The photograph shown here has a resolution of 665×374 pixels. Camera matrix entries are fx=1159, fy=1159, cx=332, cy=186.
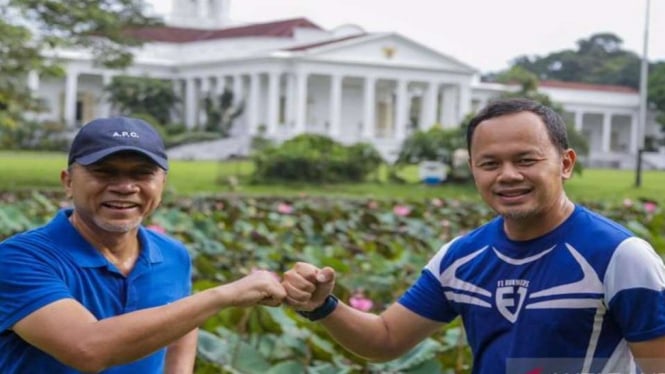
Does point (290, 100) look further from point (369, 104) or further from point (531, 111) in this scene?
point (531, 111)

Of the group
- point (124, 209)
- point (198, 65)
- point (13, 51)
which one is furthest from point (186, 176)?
point (198, 65)

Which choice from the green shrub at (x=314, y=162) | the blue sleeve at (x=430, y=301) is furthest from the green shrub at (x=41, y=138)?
the blue sleeve at (x=430, y=301)

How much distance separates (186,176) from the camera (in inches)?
959

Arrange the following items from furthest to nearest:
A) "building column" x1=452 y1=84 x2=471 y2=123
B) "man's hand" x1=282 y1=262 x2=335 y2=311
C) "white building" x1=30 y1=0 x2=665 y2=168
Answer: "building column" x1=452 y1=84 x2=471 y2=123, "white building" x1=30 y1=0 x2=665 y2=168, "man's hand" x1=282 y1=262 x2=335 y2=311

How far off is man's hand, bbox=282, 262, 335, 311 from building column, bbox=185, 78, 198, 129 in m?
51.3

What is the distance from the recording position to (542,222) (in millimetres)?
2180

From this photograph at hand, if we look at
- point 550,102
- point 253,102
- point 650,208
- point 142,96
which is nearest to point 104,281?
point 650,208

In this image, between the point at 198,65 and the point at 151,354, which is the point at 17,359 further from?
the point at 198,65

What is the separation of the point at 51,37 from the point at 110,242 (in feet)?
56.1

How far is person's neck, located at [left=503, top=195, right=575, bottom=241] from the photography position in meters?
2.18

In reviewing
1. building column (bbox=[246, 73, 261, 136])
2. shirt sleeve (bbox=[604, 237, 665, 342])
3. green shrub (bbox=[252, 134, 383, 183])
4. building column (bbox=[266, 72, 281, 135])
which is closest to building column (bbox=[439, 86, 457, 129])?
building column (bbox=[266, 72, 281, 135])

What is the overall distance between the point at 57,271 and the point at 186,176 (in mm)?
22403

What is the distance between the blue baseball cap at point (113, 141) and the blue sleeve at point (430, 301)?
0.59m

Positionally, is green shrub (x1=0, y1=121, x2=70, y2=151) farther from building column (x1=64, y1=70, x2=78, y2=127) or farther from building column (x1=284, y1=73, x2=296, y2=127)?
building column (x1=284, y1=73, x2=296, y2=127)
